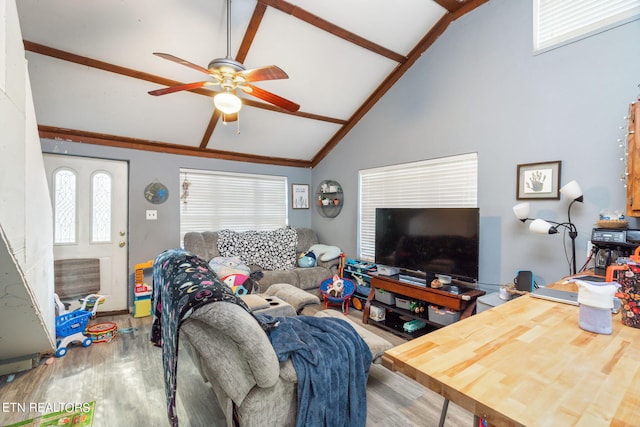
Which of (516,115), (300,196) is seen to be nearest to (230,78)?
(516,115)

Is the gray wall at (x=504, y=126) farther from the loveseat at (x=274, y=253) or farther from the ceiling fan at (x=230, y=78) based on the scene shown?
the ceiling fan at (x=230, y=78)

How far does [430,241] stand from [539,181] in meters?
1.06

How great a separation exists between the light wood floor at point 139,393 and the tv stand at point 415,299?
0.76 meters

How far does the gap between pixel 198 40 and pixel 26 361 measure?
3215 mm

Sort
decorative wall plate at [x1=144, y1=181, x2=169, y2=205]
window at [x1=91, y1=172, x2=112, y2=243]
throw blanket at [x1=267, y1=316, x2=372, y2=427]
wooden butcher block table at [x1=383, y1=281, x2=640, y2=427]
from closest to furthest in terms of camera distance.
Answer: wooden butcher block table at [x1=383, y1=281, x2=640, y2=427], throw blanket at [x1=267, y1=316, x2=372, y2=427], window at [x1=91, y1=172, x2=112, y2=243], decorative wall plate at [x1=144, y1=181, x2=169, y2=205]

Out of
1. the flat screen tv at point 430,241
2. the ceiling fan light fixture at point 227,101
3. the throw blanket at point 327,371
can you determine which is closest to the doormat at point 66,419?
the throw blanket at point 327,371

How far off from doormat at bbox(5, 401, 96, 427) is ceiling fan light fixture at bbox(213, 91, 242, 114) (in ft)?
7.80

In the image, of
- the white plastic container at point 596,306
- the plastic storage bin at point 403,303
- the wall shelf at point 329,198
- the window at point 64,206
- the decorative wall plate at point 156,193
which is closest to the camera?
the white plastic container at point 596,306

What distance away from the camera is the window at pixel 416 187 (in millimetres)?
3037

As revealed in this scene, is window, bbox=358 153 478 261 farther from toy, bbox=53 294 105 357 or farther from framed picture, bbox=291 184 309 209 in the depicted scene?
toy, bbox=53 294 105 357

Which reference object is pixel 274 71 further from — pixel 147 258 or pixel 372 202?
pixel 147 258

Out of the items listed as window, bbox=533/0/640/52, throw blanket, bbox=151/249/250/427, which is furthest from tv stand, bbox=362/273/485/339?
window, bbox=533/0/640/52

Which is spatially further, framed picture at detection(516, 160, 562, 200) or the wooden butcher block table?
framed picture at detection(516, 160, 562, 200)

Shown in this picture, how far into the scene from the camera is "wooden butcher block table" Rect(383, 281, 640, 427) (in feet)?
2.00
